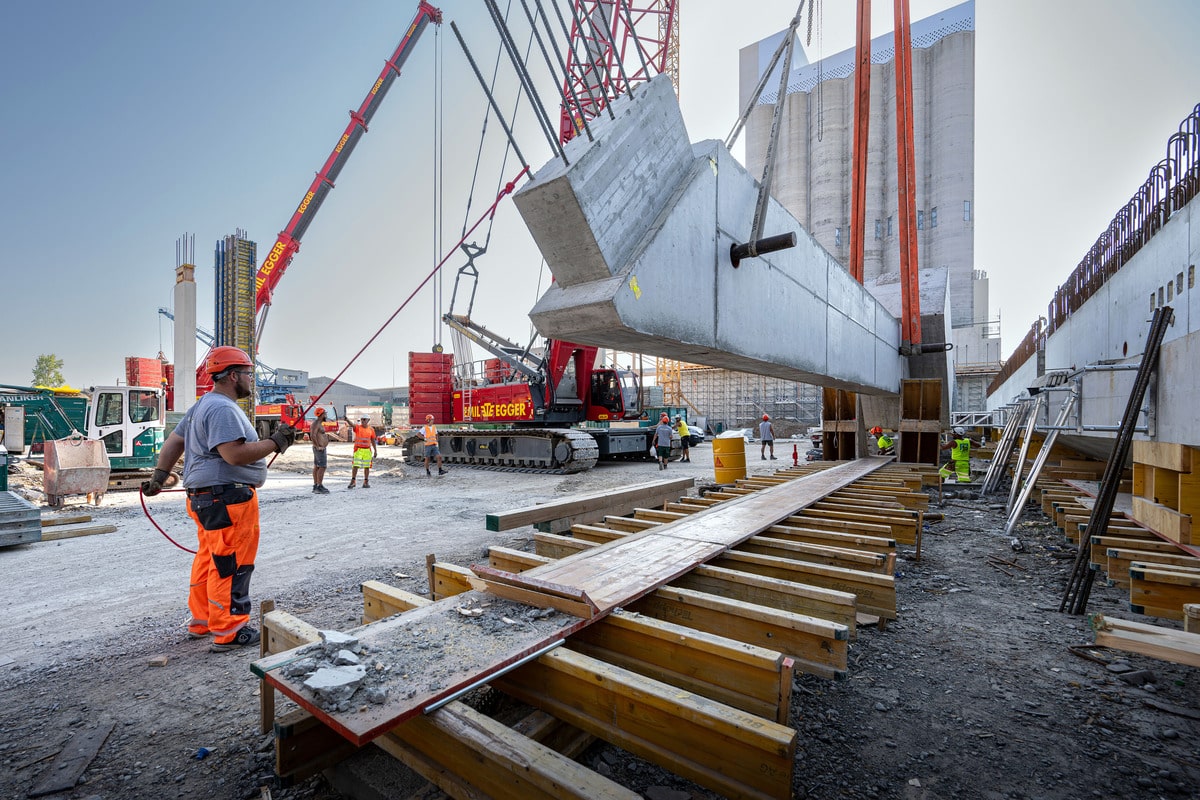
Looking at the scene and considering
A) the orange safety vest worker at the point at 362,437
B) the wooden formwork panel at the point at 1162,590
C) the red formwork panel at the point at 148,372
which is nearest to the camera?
the wooden formwork panel at the point at 1162,590

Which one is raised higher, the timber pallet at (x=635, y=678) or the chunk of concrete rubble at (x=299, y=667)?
the chunk of concrete rubble at (x=299, y=667)

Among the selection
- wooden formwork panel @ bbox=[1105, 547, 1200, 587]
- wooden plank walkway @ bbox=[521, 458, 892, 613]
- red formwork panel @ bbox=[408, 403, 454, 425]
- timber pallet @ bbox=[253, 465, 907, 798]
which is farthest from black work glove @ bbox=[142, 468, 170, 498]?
red formwork panel @ bbox=[408, 403, 454, 425]

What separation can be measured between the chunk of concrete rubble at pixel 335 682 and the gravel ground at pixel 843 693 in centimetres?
64

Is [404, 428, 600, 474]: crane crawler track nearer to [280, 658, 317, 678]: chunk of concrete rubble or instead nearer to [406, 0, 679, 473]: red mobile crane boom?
[406, 0, 679, 473]: red mobile crane boom

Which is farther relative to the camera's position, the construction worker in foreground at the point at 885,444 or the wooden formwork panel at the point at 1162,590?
the construction worker in foreground at the point at 885,444

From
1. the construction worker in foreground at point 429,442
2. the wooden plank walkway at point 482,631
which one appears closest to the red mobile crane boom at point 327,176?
the construction worker in foreground at point 429,442

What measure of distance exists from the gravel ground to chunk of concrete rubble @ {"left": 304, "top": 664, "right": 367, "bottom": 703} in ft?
2.10

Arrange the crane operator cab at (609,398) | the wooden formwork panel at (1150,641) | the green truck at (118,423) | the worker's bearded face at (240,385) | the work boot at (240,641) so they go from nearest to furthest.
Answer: the wooden formwork panel at (1150,641) → the work boot at (240,641) → the worker's bearded face at (240,385) → the green truck at (118,423) → the crane operator cab at (609,398)

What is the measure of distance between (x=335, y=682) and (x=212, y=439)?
2227 millimetres

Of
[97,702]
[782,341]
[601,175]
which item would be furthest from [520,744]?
[782,341]

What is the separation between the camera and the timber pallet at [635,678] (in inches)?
59.4

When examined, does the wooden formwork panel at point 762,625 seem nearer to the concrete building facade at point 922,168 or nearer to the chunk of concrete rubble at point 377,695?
the chunk of concrete rubble at point 377,695

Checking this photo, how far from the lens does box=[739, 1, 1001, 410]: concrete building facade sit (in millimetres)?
34250

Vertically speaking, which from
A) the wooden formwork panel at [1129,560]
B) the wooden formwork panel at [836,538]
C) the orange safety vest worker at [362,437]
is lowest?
the wooden formwork panel at [1129,560]
